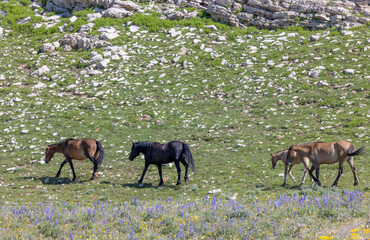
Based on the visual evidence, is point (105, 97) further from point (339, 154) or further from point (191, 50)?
point (339, 154)

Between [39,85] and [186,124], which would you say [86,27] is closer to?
[39,85]

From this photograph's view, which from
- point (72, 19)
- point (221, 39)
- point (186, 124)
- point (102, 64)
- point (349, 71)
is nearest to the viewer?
point (186, 124)

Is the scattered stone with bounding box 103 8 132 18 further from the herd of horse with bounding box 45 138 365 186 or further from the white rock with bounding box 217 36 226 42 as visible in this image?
the herd of horse with bounding box 45 138 365 186

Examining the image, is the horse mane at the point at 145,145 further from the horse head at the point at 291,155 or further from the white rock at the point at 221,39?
the white rock at the point at 221,39

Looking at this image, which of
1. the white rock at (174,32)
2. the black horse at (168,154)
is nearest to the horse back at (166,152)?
the black horse at (168,154)

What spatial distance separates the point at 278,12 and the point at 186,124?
63.3 ft

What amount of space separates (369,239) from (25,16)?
42.5 m

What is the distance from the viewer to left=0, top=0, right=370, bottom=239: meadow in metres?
8.97

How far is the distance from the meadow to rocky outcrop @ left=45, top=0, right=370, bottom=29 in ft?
4.91

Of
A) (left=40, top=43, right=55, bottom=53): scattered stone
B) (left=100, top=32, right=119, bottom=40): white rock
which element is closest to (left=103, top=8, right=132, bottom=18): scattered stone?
(left=100, top=32, right=119, bottom=40): white rock

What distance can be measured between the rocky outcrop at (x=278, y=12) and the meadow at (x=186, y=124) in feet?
4.91

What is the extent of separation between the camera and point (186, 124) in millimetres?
22219

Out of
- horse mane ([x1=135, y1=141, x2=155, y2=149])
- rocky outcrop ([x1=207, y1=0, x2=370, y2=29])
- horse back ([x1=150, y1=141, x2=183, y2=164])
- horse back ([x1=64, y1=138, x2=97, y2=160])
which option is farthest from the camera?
rocky outcrop ([x1=207, y1=0, x2=370, y2=29])

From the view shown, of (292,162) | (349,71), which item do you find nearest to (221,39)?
(349,71)
